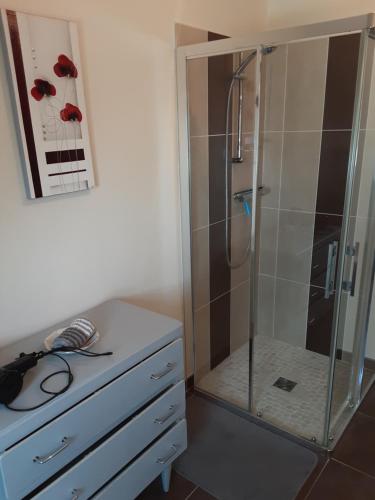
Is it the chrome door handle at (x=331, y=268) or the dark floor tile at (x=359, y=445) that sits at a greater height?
the chrome door handle at (x=331, y=268)

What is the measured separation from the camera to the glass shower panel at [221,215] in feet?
7.72

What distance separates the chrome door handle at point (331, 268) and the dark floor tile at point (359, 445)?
74cm

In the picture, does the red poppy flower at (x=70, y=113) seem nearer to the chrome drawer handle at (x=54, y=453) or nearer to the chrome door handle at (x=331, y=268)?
the chrome drawer handle at (x=54, y=453)

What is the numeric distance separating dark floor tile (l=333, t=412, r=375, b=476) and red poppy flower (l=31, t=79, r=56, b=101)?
2.20m

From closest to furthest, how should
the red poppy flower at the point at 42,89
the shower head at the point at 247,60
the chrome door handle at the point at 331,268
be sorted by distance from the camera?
the red poppy flower at the point at 42,89
the shower head at the point at 247,60
the chrome door handle at the point at 331,268

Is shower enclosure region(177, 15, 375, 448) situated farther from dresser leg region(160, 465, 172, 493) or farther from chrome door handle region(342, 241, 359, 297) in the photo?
dresser leg region(160, 465, 172, 493)

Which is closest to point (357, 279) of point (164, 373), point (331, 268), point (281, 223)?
point (331, 268)

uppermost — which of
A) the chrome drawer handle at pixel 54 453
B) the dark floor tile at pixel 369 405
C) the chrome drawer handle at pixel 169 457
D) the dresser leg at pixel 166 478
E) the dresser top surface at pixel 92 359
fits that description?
the dresser top surface at pixel 92 359

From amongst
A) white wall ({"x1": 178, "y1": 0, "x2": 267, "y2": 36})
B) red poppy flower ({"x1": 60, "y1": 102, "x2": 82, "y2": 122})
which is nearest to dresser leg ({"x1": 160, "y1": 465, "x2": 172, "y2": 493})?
red poppy flower ({"x1": 60, "y1": 102, "x2": 82, "y2": 122})

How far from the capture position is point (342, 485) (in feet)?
6.48

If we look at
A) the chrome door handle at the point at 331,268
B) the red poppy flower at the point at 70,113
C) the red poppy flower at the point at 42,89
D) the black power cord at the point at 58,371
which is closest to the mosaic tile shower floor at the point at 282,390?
the chrome door handle at the point at 331,268

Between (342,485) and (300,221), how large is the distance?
5.26 ft

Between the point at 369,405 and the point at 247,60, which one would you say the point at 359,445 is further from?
the point at 247,60

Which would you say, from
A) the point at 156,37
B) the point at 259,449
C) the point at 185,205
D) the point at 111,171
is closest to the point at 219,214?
the point at 185,205
